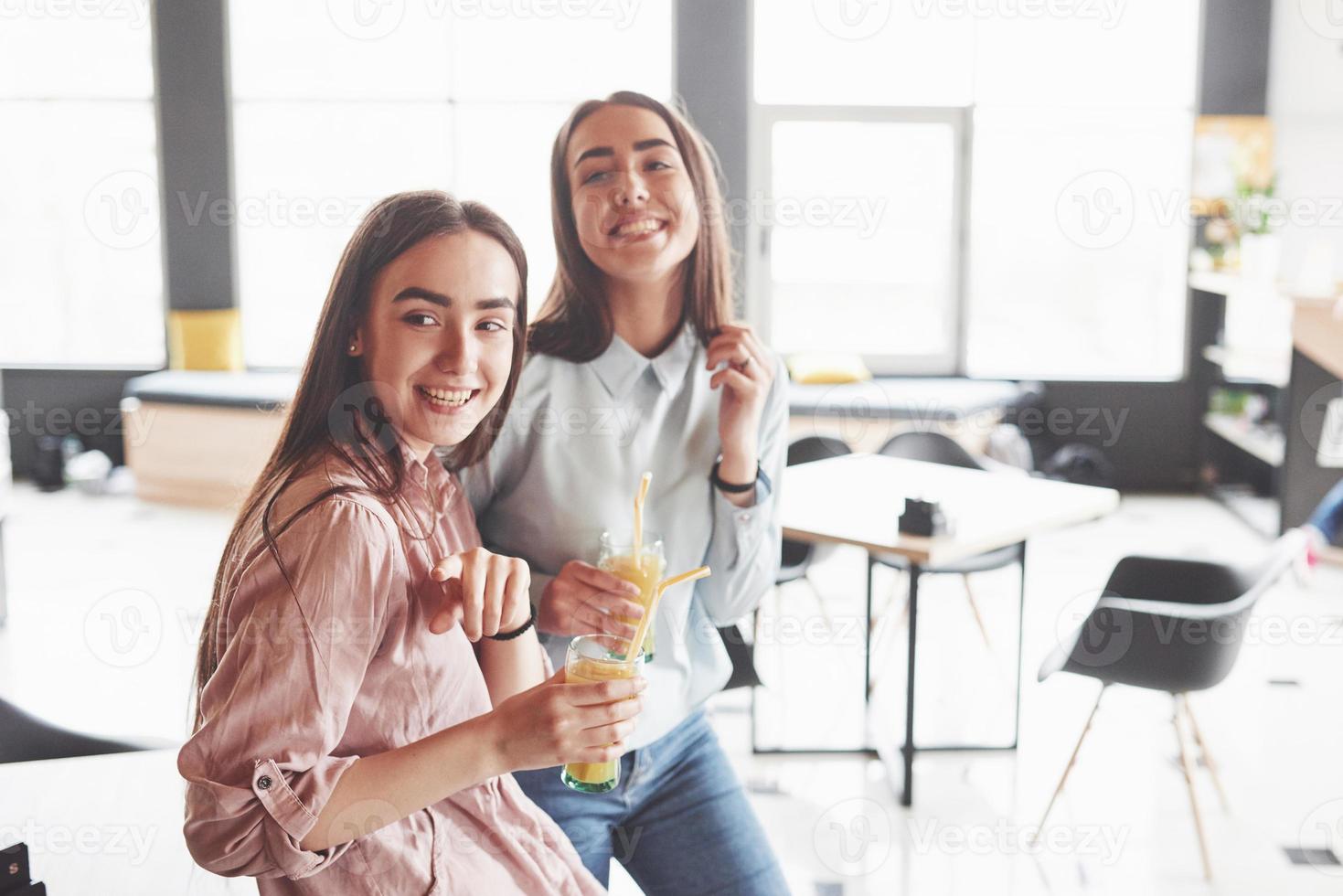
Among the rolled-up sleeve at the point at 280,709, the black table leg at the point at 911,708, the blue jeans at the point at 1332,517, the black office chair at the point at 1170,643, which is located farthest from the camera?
the blue jeans at the point at 1332,517

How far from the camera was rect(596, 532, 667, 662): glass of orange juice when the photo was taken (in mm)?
1724

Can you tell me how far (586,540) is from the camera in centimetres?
184

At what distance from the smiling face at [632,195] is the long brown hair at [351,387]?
398 mm

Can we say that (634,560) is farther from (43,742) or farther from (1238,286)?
(1238,286)

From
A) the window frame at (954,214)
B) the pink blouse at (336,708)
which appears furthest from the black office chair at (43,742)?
the window frame at (954,214)

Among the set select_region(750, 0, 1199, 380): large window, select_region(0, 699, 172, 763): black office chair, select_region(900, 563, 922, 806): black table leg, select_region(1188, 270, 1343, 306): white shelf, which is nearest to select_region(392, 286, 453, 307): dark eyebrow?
select_region(0, 699, 172, 763): black office chair

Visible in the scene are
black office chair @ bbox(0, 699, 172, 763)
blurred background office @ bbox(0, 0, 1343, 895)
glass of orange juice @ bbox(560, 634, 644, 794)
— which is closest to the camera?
glass of orange juice @ bbox(560, 634, 644, 794)

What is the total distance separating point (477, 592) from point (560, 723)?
15 cm

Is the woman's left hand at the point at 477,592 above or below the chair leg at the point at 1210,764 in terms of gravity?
above

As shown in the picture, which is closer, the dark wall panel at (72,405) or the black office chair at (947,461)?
the black office chair at (947,461)

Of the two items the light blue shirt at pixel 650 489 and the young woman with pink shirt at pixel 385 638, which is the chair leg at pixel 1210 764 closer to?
the light blue shirt at pixel 650 489

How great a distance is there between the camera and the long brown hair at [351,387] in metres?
1.31

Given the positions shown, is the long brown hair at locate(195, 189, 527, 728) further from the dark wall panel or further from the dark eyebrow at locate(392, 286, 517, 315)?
the dark wall panel

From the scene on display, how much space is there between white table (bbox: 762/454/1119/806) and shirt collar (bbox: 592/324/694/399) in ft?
4.67
